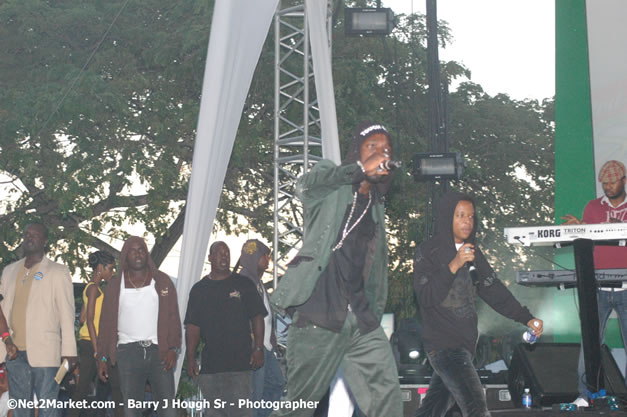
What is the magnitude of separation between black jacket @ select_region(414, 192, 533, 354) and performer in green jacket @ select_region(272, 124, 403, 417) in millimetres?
741

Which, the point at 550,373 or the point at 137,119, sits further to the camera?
the point at 137,119

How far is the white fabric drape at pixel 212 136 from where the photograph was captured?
27.2 ft

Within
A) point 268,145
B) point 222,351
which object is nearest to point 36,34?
point 268,145

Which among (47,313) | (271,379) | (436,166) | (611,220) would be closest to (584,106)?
(436,166)

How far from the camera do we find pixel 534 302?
24.4 metres

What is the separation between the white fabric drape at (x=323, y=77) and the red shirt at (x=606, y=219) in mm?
2746

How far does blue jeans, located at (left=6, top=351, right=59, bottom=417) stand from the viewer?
24.1 feet

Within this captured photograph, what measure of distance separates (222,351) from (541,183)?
17062 millimetres

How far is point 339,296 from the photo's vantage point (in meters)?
5.00

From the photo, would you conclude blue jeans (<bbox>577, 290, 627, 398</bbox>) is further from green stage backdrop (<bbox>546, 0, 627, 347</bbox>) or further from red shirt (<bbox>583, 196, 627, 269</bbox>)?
green stage backdrop (<bbox>546, 0, 627, 347</bbox>)

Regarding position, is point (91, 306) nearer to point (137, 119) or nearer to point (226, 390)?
point (226, 390)

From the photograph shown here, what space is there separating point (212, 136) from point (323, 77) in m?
2.14

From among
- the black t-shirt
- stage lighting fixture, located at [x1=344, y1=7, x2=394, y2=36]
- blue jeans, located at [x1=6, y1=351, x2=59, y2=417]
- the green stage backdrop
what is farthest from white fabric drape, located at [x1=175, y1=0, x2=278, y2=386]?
the green stage backdrop

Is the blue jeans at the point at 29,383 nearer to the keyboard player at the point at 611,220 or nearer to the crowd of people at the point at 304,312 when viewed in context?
the crowd of people at the point at 304,312
